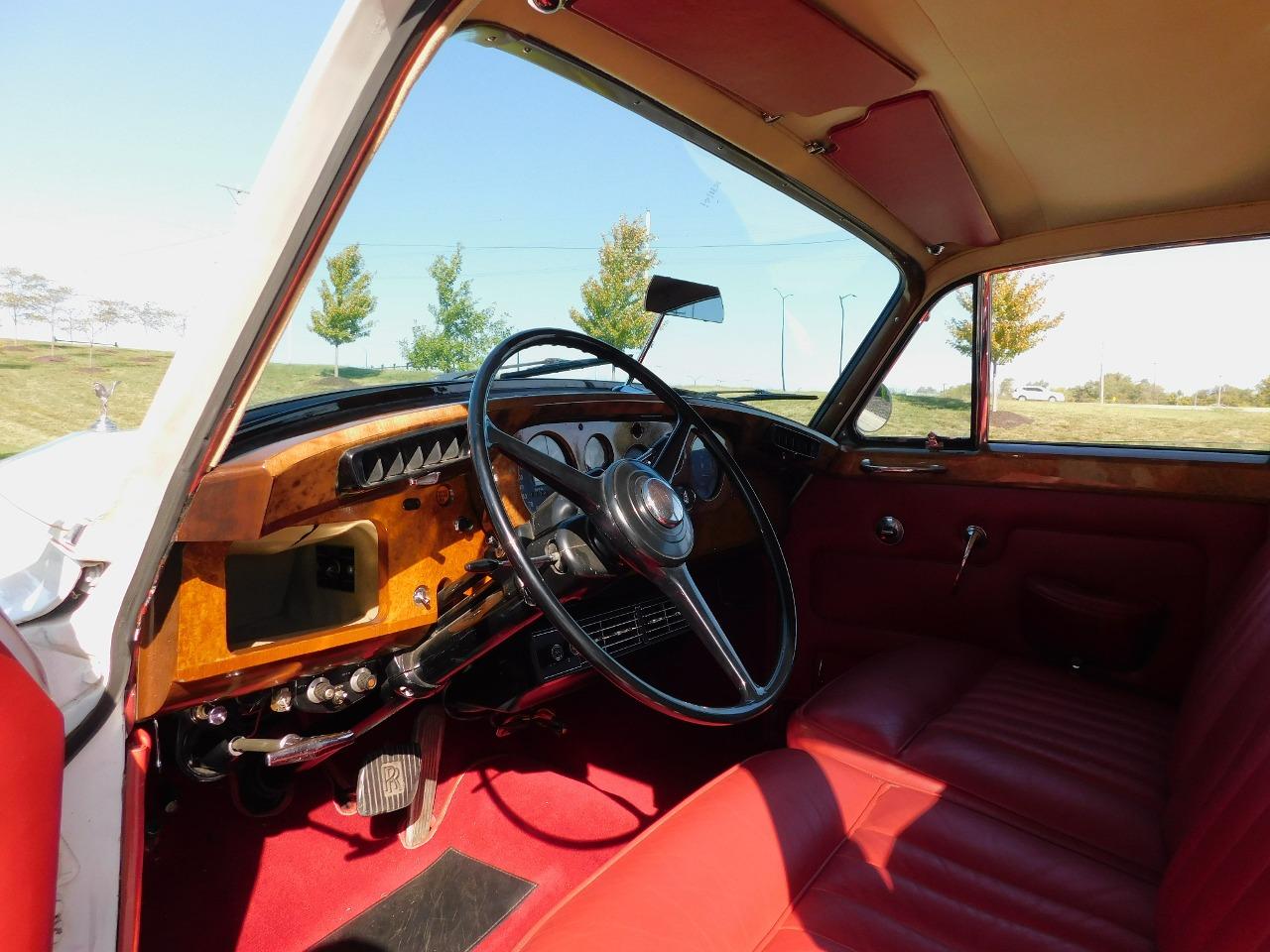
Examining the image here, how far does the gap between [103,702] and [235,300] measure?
590 millimetres

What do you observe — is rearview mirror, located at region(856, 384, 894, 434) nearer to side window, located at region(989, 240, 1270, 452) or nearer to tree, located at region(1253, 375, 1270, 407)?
side window, located at region(989, 240, 1270, 452)

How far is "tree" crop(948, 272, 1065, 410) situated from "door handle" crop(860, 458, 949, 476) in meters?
0.27

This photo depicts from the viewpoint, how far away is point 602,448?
1996 mm

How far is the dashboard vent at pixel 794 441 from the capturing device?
8.33ft

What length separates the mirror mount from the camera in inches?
84.7

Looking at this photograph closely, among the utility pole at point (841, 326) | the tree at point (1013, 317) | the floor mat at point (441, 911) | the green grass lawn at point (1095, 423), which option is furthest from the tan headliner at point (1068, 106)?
the floor mat at point (441, 911)

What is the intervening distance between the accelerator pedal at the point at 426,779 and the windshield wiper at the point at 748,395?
123 cm

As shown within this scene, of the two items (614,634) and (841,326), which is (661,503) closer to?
(614,634)

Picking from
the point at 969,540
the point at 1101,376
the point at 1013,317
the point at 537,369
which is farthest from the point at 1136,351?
the point at 537,369

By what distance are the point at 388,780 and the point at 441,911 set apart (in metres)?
0.34

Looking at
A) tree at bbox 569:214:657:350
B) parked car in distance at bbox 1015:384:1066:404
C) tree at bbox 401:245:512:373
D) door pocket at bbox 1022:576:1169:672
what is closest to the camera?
tree at bbox 401:245:512:373

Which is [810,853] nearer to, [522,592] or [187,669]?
[522,592]

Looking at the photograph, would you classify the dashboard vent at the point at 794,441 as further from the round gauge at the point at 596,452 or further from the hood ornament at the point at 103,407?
the hood ornament at the point at 103,407

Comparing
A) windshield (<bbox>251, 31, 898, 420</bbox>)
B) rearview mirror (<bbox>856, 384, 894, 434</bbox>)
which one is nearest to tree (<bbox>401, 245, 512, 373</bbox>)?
windshield (<bbox>251, 31, 898, 420</bbox>)
